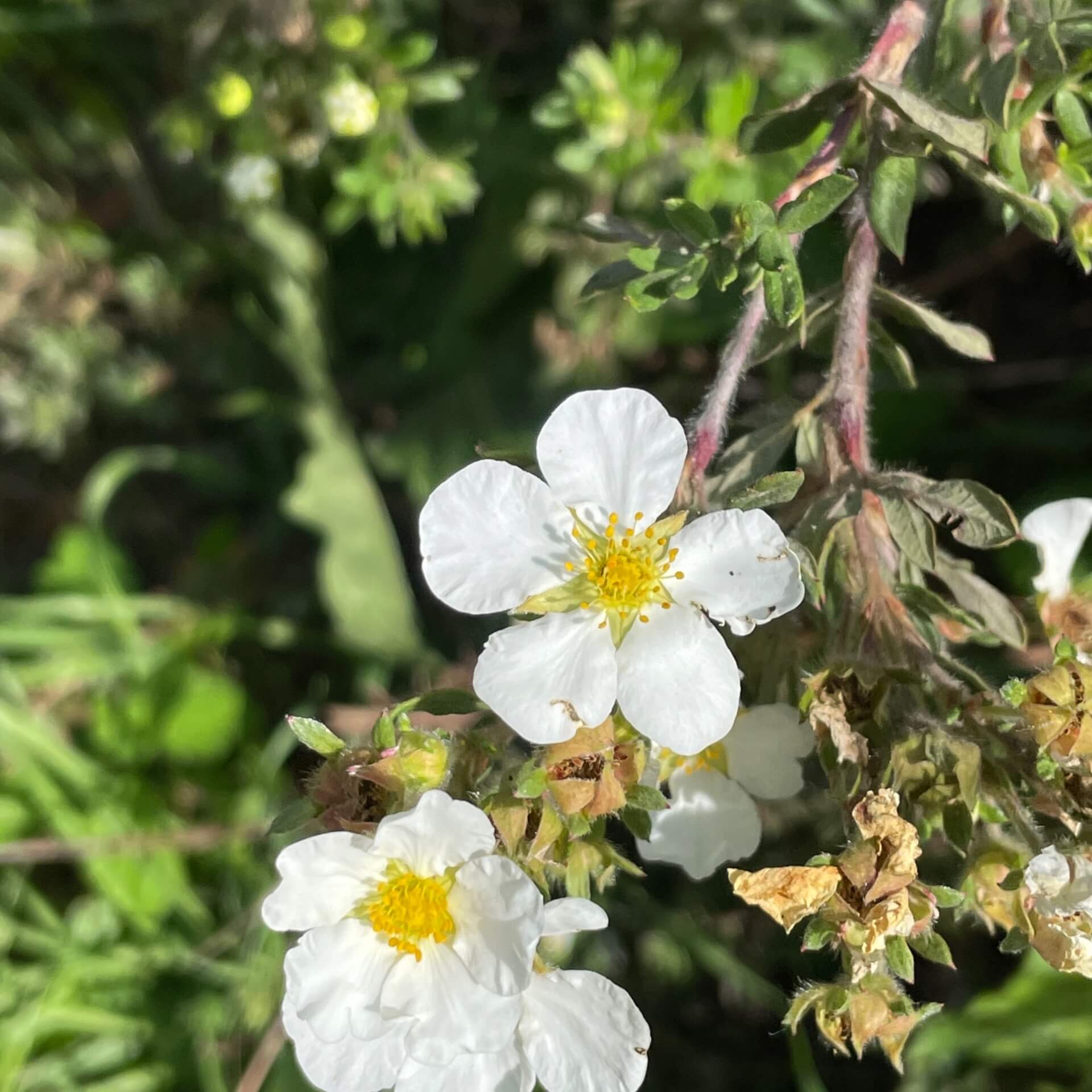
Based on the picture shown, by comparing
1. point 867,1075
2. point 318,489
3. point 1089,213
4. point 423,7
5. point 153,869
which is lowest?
point 867,1075

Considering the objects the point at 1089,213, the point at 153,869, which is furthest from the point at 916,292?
the point at 153,869

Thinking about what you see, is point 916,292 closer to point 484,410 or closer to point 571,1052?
point 484,410

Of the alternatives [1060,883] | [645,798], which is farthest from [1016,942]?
[645,798]

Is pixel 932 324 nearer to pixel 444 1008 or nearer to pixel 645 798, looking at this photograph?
pixel 645 798

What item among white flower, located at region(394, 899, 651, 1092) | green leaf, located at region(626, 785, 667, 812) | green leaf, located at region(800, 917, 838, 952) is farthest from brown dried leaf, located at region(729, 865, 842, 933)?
white flower, located at region(394, 899, 651, 1092)

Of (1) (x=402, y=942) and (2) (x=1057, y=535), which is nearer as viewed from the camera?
(1) (x=402, y=942)

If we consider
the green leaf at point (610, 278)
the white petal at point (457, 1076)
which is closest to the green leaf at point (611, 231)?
the green leaf at point (610, 278)
